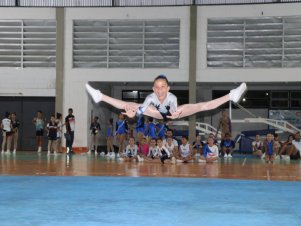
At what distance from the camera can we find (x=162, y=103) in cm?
821

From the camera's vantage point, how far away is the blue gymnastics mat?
726cm

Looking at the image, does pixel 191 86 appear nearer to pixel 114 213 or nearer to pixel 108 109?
pixel 108 109

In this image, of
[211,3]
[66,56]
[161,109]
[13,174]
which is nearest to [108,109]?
[66,56]

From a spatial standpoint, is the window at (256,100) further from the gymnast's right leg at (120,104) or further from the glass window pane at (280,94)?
the gymnast's right leg at (120,104)

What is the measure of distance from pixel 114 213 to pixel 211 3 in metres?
18.3

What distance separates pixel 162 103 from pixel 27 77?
715 inches

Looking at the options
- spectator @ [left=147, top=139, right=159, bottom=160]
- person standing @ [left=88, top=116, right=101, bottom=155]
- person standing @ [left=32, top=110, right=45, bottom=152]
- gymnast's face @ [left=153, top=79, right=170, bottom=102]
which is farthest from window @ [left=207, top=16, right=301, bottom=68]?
gymnast's face @ [left=153, top=79, right=170, bottom=102]

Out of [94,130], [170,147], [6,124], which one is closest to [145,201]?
[170,147]

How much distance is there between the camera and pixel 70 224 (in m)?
6.85

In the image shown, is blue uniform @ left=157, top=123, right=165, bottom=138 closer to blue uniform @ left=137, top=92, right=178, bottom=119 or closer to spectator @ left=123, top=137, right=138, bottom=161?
spectator @ left=123, top=137, right=138, bottom=161

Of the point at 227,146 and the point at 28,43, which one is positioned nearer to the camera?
the point at 227,146

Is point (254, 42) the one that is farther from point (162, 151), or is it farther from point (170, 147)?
point (162, 151)

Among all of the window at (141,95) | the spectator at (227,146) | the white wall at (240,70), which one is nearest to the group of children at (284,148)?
the spectator at (227,146)

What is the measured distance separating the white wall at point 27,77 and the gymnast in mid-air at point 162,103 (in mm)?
17178
